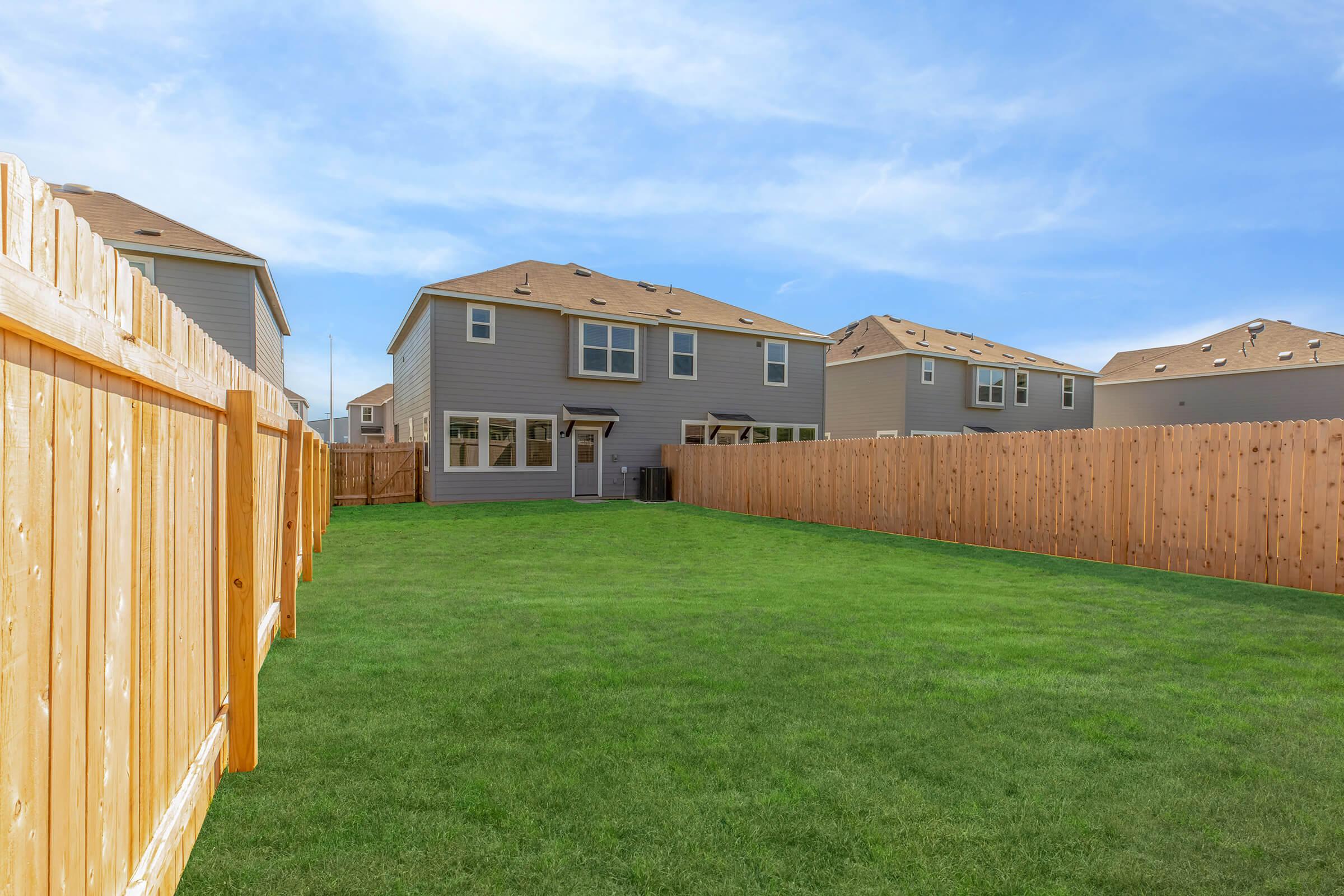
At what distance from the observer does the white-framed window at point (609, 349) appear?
20266 millimetres

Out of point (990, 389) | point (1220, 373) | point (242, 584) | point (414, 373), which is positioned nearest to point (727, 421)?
point (414, 373)

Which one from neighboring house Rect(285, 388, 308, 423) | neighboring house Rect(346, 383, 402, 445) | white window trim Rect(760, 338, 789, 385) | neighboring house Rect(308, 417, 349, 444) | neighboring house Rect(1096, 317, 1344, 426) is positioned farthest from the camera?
neighboring house Rect(308, 417, 349, 444)

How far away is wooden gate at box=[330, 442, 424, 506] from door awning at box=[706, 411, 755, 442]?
935cm

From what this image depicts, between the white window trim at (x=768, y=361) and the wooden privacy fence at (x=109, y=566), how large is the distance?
21302mm

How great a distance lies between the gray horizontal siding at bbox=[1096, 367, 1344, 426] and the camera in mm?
24625

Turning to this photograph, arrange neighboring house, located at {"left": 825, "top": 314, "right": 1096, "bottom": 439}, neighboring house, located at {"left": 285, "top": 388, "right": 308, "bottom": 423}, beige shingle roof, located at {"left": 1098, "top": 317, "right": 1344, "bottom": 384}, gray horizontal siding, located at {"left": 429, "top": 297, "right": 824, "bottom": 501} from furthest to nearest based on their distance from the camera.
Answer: neighboring house, located at {"left": 285, "top": 388, "right": 308, "bottom": 423} < neighboring house, located at {"left": 825, "top": 314, "right": 1096, "bottom": 439} < beige shingle roof, located at {"left": 1098, "top": 317, "right": 1344, "bottom": 384} < gray horizontal siding, located at {"left": 429, "top": 297, "right": 824, "bottom": 501}

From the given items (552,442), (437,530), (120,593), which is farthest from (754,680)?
(552,442)

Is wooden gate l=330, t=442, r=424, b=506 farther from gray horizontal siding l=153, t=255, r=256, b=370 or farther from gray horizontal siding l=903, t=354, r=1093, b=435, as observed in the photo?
gray horizontal siding l=903, t=354, r=1093, b=435

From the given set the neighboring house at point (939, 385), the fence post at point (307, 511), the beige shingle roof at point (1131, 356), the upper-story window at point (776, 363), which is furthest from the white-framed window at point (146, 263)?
the beige shingle roof at point (1131, 356)

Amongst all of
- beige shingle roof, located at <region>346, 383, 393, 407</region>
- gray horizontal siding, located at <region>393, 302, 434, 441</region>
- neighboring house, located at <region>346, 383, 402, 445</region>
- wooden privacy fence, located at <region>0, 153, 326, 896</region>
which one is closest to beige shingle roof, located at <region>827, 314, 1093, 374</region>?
gray horizontal siding, located at <region>393, 302, 434, 441</region>

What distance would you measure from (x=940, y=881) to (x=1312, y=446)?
27.7 feet

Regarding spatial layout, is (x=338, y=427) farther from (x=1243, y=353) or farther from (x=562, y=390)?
(x=1243, y=353)

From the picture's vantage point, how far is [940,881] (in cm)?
220

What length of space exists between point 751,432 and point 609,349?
6136mm
